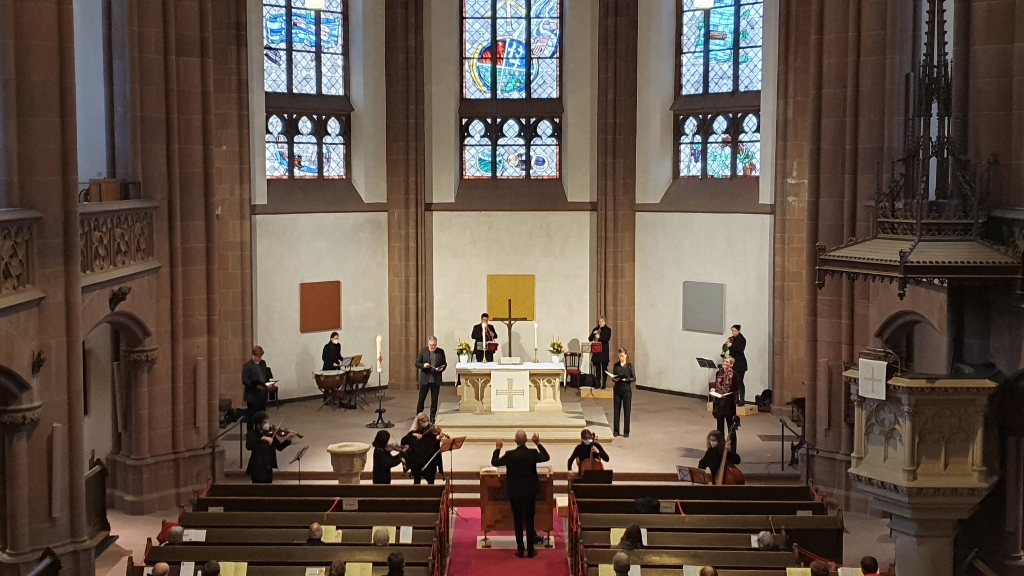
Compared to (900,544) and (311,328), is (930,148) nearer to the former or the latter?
(900,544)

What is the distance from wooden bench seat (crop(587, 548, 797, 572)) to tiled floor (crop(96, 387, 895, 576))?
10.5 feet

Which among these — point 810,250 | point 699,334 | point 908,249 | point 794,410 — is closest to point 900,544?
point 908,249

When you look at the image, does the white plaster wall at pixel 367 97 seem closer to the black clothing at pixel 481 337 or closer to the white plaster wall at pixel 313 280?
the white plaster wall at pixel 313 280

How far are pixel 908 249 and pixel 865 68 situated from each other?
6279mm

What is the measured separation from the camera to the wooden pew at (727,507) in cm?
1496

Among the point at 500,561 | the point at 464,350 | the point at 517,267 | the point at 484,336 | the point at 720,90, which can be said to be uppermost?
the point at 720,90

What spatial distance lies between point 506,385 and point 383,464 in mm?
5802

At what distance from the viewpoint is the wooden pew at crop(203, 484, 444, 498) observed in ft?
52.2

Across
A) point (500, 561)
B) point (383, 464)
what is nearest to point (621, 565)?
point (500, 561)

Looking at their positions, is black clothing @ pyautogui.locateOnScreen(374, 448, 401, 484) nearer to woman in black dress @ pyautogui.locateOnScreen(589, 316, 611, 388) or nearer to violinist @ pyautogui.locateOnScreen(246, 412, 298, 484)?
violinist @ pyautogui.locateOnScreen(246, 412, 298, 484)

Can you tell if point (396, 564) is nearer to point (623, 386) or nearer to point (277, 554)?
point (277, 554)

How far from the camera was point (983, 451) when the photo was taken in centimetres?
1159

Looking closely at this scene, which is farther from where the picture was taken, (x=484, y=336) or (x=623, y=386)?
(x=484, y=336)

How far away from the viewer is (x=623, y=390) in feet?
71.3
